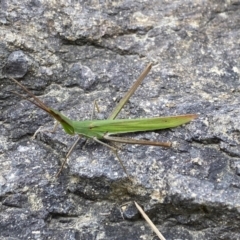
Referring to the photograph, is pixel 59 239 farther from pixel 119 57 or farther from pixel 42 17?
pixel 42 17

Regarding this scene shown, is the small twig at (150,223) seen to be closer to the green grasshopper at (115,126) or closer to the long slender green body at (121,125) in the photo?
the green grasshopper at (115,126)

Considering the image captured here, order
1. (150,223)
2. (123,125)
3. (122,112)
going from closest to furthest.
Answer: (150,223) < (123,125) < (122,112)

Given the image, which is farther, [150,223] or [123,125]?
[123,125]

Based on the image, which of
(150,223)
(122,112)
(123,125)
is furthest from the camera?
(122,112)

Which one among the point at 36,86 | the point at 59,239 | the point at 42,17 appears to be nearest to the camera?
the point at 59,239

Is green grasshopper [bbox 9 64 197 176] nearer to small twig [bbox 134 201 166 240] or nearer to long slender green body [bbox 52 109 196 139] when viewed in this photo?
long slender green body [bbox 52 109 196 139]

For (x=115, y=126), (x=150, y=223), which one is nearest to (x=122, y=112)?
(x=115, y=126)

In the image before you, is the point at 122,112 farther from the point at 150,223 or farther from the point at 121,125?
the point at 150,223

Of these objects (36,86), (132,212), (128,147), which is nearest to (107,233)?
(132,212)

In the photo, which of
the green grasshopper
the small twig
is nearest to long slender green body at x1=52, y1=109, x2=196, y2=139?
the green grasshopper
